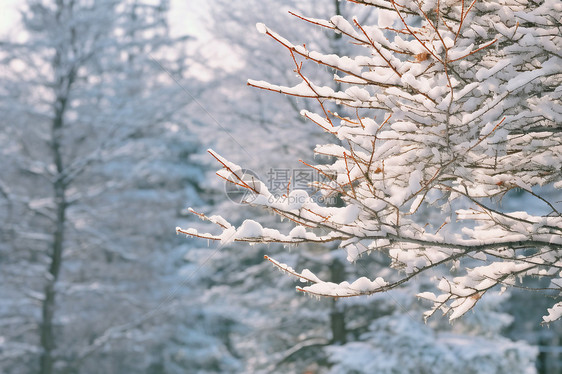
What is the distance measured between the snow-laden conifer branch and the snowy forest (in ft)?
0.06

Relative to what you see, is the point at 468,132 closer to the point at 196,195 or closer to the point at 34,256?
the point at 34,256

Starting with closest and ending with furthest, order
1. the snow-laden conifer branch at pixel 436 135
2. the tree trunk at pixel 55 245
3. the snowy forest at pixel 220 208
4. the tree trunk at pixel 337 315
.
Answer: the snow-laden conifer branch at pixel 436 135 → the snowy forest at pixel 220 208 → the tree trunk at pixel 337 315 → the tree trunk at pixel 55 245

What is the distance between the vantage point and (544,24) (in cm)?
229

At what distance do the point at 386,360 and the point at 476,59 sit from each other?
4.90 metres

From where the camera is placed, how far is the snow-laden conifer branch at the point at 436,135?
7.15 feet

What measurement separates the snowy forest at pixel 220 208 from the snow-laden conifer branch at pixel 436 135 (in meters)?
0.02

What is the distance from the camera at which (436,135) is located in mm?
2299

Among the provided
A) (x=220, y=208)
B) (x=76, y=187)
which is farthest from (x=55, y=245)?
→ (x=220, y=208)

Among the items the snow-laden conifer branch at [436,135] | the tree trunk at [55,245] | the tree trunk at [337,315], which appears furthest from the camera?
the tree trunk at [55,245]

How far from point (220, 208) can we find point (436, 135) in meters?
6.08

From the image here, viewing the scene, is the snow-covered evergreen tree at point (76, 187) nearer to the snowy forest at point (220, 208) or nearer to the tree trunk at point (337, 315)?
the snowy forest at point (220, 208)

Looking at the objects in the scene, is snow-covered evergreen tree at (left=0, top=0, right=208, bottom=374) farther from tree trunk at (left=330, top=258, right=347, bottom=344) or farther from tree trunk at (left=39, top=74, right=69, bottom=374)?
tree trunk at (left=330, top=258, right=347, bottom=344)

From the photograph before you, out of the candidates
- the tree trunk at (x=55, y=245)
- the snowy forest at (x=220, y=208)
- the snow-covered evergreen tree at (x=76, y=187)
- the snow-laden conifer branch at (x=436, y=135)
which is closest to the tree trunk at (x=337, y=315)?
the snowy forest at (x=220, y=208)

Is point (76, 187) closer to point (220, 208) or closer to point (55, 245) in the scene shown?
point (55, 245)
